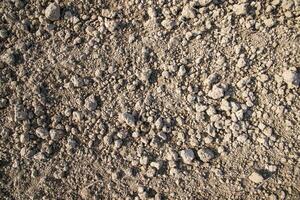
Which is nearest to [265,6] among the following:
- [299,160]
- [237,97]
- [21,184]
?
[237,97]

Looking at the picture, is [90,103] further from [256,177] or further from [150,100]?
[256,177]

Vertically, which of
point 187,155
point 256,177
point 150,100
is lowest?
point 256,177

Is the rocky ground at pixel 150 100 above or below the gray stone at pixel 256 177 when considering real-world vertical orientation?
above

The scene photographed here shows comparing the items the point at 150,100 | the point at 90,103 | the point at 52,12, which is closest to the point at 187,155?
Result: the point at 150,100

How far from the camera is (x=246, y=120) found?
2354 millimetres

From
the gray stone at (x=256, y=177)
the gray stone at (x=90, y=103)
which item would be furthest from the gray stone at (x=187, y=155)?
the gray stone at (x=90, y=103)

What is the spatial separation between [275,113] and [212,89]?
0.39 m

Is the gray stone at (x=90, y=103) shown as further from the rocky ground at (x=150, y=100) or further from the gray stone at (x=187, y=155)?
the gray stone at (x=187, y=155)

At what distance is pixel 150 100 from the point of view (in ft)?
7.88

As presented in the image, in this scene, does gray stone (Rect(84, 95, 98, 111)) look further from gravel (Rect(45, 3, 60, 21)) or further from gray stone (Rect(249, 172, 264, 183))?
gray stone (Rect(249, 172, 264, 183))

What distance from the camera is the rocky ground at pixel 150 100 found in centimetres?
234

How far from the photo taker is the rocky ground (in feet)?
7.68

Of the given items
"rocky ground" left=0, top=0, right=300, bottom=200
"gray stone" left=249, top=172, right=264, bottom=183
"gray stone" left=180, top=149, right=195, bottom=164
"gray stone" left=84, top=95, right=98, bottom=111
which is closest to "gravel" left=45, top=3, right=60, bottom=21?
"rocky ground" left=0, top=0, right=300, bottom=200

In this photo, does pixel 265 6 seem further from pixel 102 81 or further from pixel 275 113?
pixel 102 81
